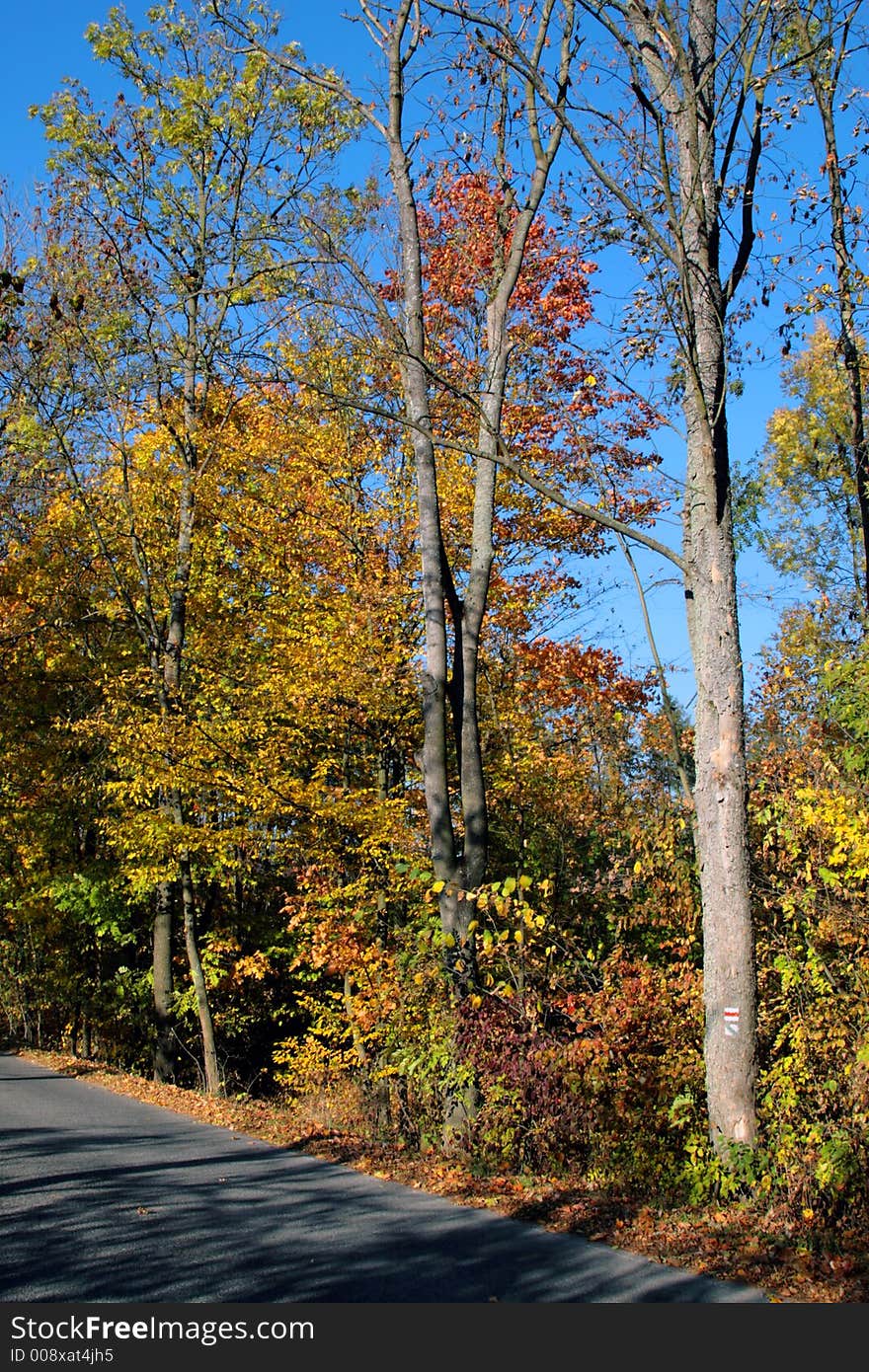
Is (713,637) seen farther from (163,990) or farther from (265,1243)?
(163,990)

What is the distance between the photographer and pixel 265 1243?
21.1ft

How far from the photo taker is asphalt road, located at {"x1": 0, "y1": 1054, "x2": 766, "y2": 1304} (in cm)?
553

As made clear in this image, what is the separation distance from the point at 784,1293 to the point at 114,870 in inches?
697

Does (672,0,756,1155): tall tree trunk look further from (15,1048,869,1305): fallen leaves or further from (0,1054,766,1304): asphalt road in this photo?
(0,1054,766,1304): asphalt road

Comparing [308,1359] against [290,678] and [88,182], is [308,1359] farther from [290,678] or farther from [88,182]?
[88,182]

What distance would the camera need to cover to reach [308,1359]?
186 inches

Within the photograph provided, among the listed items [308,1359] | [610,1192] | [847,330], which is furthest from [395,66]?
[308,1359]

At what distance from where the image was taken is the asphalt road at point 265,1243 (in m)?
5.53

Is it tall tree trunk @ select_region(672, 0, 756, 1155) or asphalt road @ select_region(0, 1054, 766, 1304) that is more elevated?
tall tree trunk @ select_region(672, 0, 756, 1155)

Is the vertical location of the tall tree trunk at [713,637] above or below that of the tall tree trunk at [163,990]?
above

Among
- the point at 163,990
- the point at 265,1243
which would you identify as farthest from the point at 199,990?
the point at 265,1243

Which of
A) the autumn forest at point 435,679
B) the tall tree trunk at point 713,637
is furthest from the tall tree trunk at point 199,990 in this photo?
the tall tree trunk at point 713,637

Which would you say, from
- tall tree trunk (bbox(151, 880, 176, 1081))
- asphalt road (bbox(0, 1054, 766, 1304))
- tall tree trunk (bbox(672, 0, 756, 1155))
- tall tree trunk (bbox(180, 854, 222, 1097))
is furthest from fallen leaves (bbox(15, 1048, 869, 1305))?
tall tree trunk (bbox(151, 880, 176, 1081))

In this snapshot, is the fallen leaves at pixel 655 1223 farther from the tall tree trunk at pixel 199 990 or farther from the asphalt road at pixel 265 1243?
the tall tree trunk at pixel 199 990
